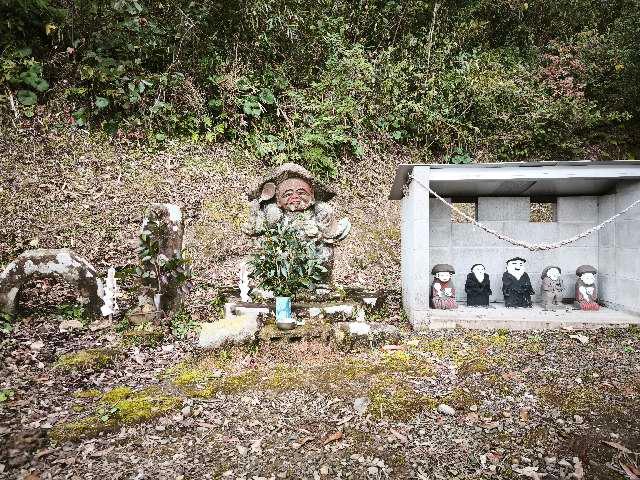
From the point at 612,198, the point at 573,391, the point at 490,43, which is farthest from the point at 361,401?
the point at 490,43

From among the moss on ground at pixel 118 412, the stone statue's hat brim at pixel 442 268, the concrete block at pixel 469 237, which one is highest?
the concrete block at pixel 469 237

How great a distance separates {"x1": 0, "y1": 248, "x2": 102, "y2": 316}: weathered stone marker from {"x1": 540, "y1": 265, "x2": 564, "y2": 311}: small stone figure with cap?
23.9ft

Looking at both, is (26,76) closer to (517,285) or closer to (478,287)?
(478,287)

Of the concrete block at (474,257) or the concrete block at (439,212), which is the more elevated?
the concrete block at (439,212)

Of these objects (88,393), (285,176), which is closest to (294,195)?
(285,176)

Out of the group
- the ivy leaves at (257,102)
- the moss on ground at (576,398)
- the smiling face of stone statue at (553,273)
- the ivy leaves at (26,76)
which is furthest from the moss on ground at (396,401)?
the ivy leaves at (26,76)

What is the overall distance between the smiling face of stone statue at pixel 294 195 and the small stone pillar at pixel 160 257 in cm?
166

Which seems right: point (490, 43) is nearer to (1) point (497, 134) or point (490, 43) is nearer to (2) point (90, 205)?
(1) point (497, 134)

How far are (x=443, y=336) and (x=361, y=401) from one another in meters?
2.44

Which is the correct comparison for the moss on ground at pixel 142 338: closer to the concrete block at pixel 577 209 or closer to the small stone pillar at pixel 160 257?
the small stone pillar at pixel 160 257

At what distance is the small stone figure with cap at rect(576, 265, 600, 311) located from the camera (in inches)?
282

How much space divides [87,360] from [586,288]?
7.61 meters

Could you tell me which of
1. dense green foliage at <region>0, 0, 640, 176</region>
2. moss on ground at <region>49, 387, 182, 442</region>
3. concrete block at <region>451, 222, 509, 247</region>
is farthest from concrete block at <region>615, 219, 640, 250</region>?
moss on ground at <region>49, 387, 182, 442</region>

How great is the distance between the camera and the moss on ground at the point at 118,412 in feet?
12.0
